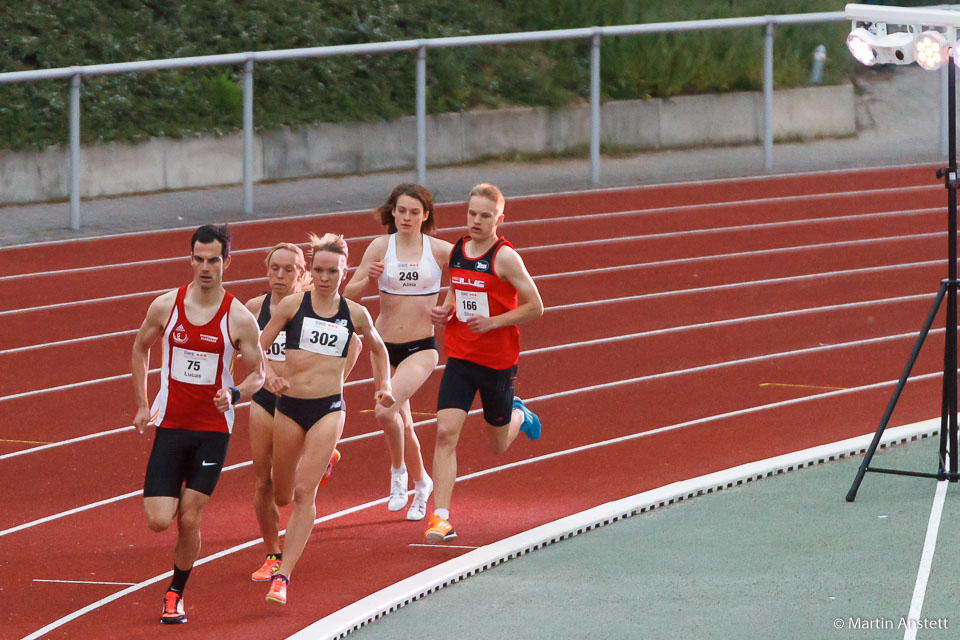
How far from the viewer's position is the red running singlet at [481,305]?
8156 mm

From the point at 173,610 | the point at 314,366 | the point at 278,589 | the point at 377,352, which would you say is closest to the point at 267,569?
the point at 278,589

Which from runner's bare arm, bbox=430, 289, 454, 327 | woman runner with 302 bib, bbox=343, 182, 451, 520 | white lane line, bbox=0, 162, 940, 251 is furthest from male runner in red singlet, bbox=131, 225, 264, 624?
white lane line, bbox=0, 162, 940, 251

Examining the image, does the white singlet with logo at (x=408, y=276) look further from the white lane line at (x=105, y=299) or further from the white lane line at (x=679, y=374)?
the white lane line at (x=105, y=299)

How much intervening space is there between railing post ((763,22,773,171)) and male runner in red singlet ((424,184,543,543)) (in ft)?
34.1

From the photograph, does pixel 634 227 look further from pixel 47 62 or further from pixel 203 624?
pixel 203 624

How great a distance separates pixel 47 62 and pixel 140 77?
104 cm

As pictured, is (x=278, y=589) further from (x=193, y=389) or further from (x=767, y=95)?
(x=767, y=95)

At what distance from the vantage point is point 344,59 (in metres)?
19.1

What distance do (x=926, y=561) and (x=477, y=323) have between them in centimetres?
243

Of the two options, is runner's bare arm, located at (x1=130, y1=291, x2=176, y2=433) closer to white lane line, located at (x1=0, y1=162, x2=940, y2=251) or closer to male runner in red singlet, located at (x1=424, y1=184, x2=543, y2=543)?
male runner in red singlet, located at (x1=424, y1=184, x2=543, y2=543)

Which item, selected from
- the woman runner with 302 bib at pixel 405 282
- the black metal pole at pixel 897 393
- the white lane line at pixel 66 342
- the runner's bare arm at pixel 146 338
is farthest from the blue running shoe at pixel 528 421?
the white lane line at pixel 66 342

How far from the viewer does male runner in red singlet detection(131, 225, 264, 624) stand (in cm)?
696

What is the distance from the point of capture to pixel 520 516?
351 inches

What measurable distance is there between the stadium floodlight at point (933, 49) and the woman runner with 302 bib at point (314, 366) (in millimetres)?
3100
